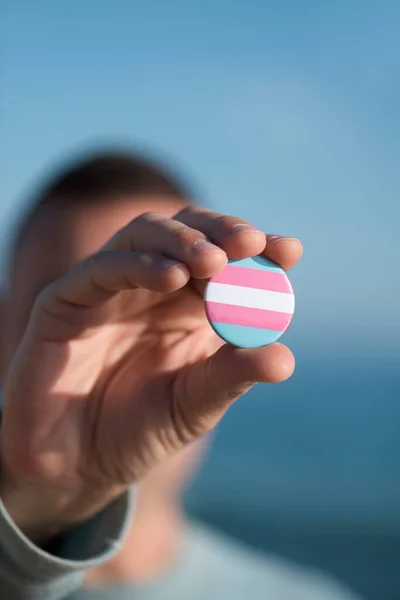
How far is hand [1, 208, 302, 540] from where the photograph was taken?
0.94 m

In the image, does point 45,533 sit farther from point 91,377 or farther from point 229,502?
point 229,502

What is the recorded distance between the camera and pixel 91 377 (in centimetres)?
114

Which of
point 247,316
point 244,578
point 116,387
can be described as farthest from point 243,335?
point 244,578

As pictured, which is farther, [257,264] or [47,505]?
[47,505]

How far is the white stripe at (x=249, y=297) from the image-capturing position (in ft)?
2.72

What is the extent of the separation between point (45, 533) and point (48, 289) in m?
0.50

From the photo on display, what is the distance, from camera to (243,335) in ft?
2.75

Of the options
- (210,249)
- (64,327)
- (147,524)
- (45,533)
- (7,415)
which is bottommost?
(147,524)

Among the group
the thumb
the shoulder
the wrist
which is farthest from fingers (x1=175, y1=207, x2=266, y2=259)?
the shoulder

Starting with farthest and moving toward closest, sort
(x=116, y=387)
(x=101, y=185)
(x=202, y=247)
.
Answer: (x=101, y=185)
(x=116, y=387)
(x=202, y=247)

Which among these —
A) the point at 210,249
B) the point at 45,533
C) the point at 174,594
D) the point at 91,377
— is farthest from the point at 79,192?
the point at 174,594

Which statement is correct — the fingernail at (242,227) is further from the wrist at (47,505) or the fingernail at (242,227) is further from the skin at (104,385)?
the wrist at (47,505)

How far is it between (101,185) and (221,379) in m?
0.99

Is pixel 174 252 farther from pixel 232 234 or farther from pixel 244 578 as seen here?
pixel 244 578
